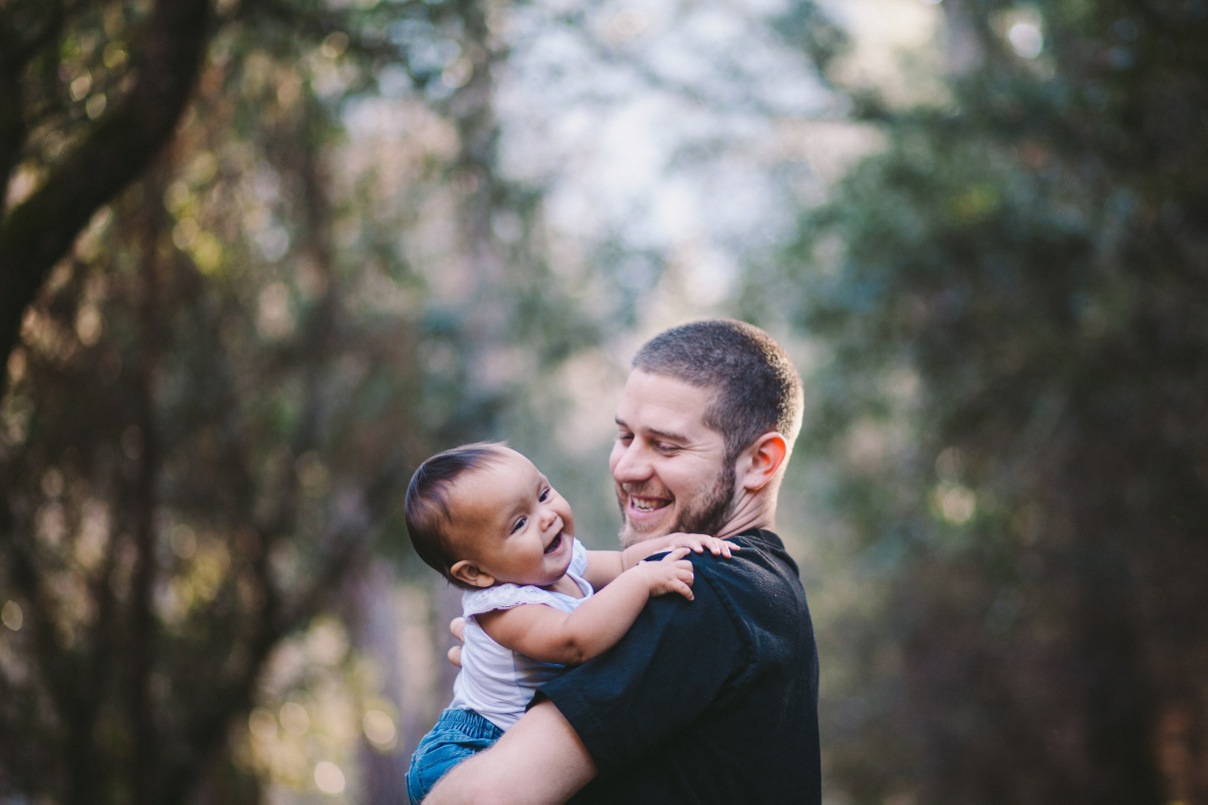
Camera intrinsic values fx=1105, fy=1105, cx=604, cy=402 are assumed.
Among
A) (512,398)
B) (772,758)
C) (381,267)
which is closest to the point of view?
(772,758)

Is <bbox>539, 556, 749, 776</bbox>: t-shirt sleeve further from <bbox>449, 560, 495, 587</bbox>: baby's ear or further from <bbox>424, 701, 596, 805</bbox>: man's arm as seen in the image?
<bbox>449, 560, 495, 587</bbox>: baby's ear

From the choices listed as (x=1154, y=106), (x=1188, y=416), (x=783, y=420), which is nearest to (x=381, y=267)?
(x=1154, y=106)

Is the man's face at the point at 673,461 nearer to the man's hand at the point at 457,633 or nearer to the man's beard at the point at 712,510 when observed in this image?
the man's beard at the point at 712,510

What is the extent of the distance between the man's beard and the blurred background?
207cm

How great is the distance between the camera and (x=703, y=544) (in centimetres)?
200

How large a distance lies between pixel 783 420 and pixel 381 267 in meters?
7.14

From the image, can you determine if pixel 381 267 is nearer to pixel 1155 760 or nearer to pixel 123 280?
pixel 123 280

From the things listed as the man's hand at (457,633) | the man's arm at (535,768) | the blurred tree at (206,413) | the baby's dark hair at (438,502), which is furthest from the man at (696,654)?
the blurred tree at (206,413)

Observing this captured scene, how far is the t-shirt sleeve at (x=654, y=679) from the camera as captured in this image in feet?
5.82

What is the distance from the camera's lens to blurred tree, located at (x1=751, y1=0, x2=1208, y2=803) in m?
7.64

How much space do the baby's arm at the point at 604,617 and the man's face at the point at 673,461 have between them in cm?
27

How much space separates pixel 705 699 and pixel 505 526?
1.75 feet

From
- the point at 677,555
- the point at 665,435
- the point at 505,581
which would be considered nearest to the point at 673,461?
the point at 665,435

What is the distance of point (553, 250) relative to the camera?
12.3 metres
